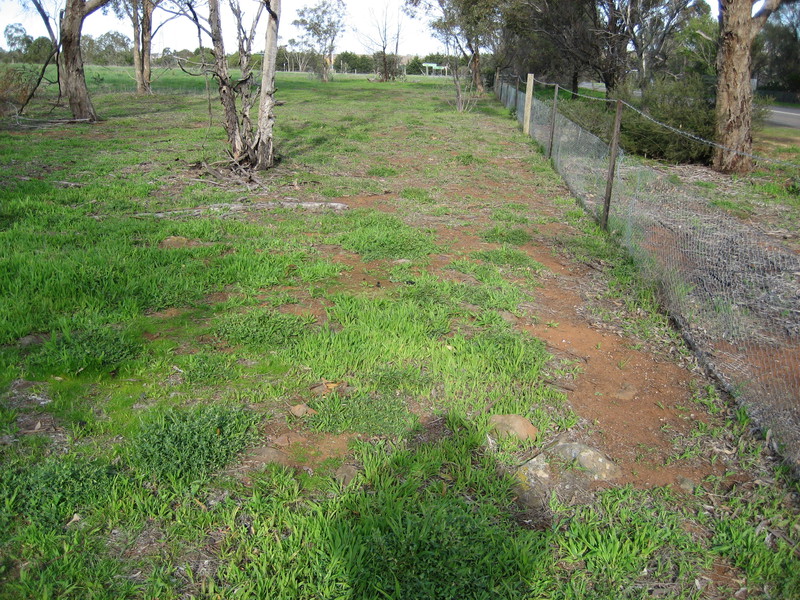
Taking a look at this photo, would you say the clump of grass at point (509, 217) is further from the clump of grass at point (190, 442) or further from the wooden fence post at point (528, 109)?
the wooden fence post at point (528, 109)

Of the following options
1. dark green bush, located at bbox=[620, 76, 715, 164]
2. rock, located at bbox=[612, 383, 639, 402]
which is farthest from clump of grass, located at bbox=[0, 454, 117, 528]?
dark green bush, located at bbox=[620, 76, 715, 164]

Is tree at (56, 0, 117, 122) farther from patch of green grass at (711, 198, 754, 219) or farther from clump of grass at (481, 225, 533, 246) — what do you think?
patch of green grass at (711, 198, 754, 219)

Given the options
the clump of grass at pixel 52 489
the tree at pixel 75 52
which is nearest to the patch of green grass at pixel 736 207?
the clump of grass at pixel 52 489

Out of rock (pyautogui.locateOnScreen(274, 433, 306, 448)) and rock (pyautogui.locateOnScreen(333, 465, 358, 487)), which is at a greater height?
rock (pyautogui.locateOnScreen(274, 433, 306, 448))

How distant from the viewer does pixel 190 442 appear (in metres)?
3.22

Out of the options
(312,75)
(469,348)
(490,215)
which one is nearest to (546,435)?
(469,348)

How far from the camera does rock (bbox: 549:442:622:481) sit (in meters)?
3.23

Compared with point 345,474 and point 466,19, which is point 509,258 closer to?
point 345,474

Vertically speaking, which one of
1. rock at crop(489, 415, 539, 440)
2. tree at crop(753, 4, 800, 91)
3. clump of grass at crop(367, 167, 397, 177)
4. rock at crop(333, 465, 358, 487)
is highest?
tree at crop(753, 4, 800, 91)

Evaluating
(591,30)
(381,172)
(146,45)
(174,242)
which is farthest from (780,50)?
(174,242)

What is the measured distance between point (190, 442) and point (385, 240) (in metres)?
4.10

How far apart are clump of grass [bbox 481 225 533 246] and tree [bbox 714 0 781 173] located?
6775 mm

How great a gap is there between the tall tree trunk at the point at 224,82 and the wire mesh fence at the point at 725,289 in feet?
19.6

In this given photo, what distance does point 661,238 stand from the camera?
6.16 metres
